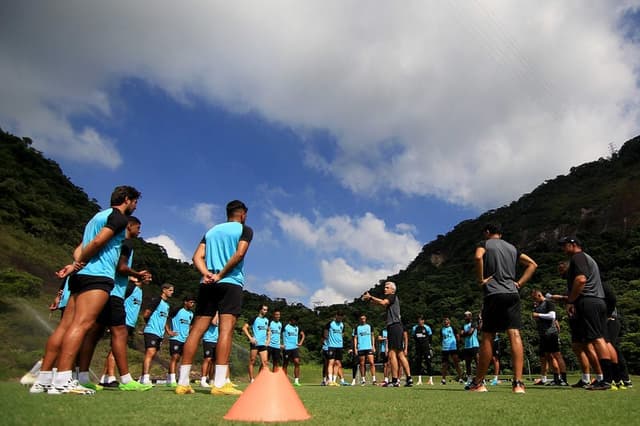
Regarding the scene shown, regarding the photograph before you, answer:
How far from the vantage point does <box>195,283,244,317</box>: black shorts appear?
514 centimetres

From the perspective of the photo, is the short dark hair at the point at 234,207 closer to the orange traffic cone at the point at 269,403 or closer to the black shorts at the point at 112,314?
the black shorts at the point at 112,314

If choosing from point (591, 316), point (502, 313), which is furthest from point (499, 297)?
point (591, 316)

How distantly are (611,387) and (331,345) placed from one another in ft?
31.7

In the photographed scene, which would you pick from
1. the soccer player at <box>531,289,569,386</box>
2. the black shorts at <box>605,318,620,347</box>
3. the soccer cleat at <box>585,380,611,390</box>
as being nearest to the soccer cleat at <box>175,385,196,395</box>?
the soccer cleat at <box>585,380,611,390</box>

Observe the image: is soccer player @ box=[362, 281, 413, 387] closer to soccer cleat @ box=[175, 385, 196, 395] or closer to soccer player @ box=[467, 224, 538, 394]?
soccer player @ box=[467, 224, 538, 394]

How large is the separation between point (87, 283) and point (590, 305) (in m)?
6.60

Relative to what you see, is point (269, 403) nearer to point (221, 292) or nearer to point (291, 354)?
point (221, 292)

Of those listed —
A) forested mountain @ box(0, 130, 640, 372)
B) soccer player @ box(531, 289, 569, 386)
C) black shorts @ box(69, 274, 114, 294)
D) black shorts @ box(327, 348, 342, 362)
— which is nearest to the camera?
black shorts @ box(69, 274, 114, 294)

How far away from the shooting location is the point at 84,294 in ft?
14.6

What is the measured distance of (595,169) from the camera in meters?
118

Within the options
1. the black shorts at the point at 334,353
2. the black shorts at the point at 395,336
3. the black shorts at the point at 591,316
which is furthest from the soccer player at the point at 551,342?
the black shorts at the point at 334,353

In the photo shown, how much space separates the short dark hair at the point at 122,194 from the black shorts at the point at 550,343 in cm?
937

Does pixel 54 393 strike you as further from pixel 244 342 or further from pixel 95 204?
pixel 95 204

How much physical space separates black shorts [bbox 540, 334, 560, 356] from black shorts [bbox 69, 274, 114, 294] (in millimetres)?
9502
